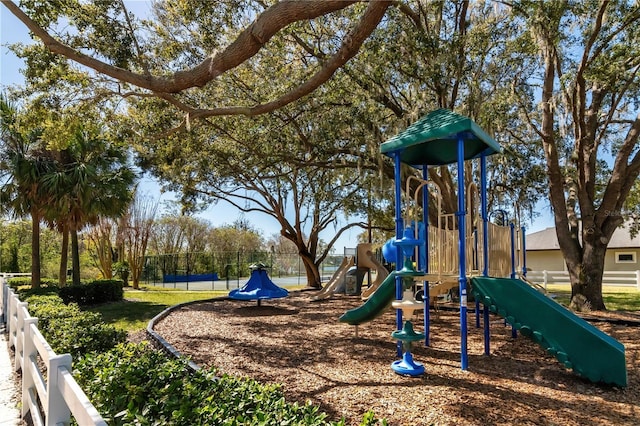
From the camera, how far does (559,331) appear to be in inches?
205

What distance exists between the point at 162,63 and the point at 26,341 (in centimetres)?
758

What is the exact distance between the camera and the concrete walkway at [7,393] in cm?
394

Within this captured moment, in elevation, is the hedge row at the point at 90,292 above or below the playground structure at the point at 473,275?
below

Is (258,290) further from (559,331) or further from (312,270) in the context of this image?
(312,270)

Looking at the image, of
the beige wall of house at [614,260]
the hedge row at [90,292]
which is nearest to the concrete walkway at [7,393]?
the hedge row at [90,292]

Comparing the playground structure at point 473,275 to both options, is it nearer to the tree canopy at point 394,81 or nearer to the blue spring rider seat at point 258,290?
the tree canopy at point 394,81

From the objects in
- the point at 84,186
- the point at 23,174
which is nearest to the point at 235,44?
the point at 84,186

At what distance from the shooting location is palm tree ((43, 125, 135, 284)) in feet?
43.5

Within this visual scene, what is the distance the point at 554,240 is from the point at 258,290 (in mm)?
24499

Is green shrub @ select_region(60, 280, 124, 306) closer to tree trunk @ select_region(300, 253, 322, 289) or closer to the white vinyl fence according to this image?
tree trunk @ select_region(300, 253, 322, 289)

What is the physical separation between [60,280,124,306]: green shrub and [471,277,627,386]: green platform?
1160 centimetres

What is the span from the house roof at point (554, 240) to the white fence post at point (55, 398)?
26.2 metres

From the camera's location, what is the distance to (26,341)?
4.19 meters

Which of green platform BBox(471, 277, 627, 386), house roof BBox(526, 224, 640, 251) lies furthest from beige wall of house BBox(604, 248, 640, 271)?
green platform BBox(471, 277, 627, 386)
